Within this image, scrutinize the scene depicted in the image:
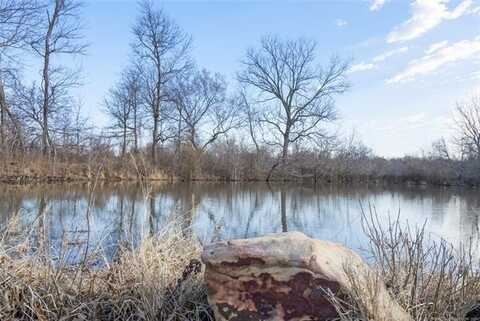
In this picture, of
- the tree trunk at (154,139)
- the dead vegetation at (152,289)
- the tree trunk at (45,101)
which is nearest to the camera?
the dead vegetation at (152,289)

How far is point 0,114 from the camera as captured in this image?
1767cm

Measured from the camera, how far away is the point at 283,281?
2289 mm

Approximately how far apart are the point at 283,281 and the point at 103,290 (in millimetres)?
1423

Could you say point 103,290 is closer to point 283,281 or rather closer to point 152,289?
point 152,289

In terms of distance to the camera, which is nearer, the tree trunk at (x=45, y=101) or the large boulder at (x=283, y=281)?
the large boulder at (x=283, y=281)

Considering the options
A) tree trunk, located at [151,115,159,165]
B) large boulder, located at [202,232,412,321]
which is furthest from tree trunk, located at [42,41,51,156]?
large boulder, located at [202,232,412,321]

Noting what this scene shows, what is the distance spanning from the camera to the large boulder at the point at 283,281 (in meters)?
2.24

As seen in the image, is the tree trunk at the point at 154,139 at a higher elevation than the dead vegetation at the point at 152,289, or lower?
higher

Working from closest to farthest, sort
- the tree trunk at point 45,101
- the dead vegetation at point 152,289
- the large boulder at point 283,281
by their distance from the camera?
the large boulder at point 283,281 → the dead vegetation at point 152,289 → the tree trunk at point 45,101

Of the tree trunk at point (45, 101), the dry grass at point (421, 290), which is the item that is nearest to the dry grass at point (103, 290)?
the dry grass at point (421, 290)

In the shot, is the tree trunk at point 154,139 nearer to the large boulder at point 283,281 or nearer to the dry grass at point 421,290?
the dry grass at point 421,290

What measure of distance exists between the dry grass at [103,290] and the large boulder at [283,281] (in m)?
0.37

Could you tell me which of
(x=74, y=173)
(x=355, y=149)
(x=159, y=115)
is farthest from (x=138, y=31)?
(x=355, y=149)

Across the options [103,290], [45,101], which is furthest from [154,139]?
[103,290]
